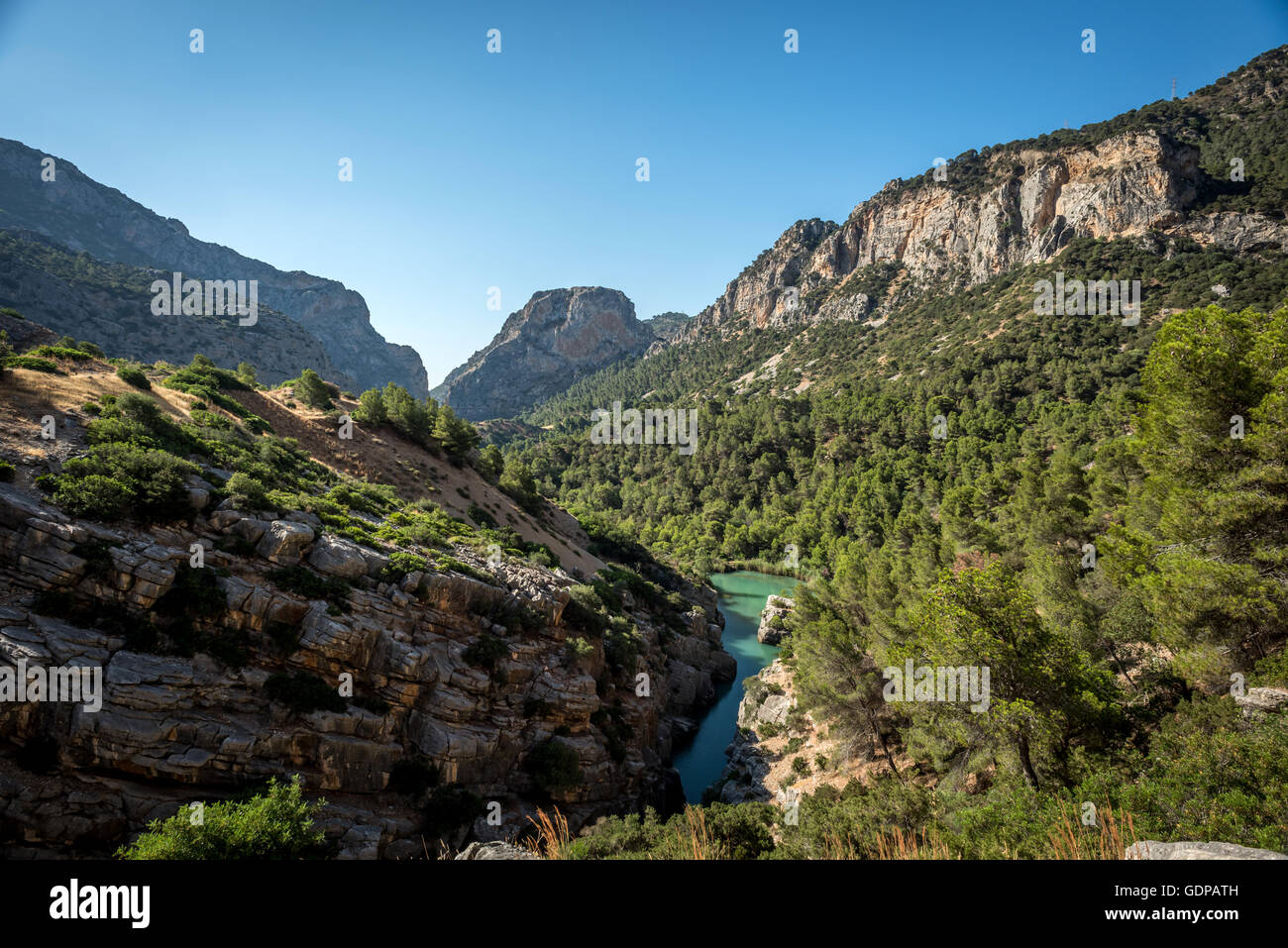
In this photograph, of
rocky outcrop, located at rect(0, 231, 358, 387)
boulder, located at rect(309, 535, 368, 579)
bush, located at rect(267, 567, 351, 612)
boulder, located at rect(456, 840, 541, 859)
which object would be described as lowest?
boulder, located at rect(456, 840, 541, 859)

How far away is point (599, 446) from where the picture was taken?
116438mm

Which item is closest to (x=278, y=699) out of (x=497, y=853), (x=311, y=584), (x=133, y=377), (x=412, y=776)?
(x=311, y=584)

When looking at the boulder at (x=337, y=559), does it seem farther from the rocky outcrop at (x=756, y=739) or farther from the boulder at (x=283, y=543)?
the rocky outcrop at (x=756, y=739)

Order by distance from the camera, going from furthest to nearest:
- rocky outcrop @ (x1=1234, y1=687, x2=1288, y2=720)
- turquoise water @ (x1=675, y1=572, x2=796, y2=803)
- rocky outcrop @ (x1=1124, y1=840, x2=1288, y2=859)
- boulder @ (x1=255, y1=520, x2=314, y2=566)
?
turquoise water @ (x1=675, y1=572, x2=796, y2=803) < boulder @ (x1=255, y1=520, x2=314, y2=566) < rocky outcrop @ (x1=1234, y1=687, x2=1288, y2=720) < rocky outcrop @ (x1=1124, y1=840, x2=1288, y2=859)

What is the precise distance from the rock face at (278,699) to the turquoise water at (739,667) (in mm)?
4798

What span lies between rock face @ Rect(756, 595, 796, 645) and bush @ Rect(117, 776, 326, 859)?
42378mm

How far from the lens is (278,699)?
14.6 m

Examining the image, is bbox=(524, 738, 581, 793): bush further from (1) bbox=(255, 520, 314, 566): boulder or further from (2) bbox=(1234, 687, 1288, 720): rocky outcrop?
(2) bbox=(1234, 687, 1288, 720): rocky outcrop

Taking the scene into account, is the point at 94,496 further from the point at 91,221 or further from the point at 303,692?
the point at 91,221

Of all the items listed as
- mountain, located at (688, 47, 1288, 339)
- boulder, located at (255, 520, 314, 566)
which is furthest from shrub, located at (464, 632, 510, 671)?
mountain, located at (688, 47, 1288, 339)

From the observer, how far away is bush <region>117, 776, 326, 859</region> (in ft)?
27.9

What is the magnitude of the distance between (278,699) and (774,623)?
1650 inches

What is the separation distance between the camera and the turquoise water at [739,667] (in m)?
27.6
